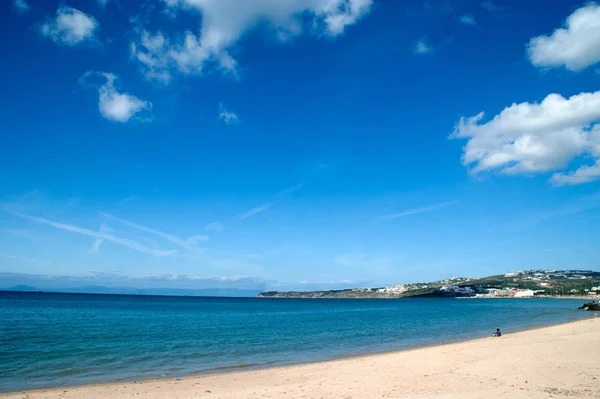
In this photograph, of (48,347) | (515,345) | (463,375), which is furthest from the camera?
(48,347)

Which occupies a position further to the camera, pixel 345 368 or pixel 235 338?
pixel 235 338

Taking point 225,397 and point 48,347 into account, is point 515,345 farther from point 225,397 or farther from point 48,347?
point 48,347

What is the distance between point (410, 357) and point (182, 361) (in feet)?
49.1

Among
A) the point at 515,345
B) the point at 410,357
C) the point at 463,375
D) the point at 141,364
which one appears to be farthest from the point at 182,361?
the point at 515,345

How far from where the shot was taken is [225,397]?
1415cm

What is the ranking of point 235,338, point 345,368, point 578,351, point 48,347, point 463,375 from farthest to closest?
point 235,338
point 48,347
point 578,351
point 345,368
point 463,375

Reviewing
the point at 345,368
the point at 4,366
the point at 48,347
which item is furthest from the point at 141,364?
the point at 345,368

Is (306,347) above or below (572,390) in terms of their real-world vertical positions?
below

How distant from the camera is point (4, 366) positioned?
21.1 meters

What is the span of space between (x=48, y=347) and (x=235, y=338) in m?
15.8

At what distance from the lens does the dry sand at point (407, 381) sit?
532 inches

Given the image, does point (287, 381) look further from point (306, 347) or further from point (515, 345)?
point (515, 345)

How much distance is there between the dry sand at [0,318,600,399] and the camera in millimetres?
13523

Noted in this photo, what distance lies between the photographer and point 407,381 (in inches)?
619
